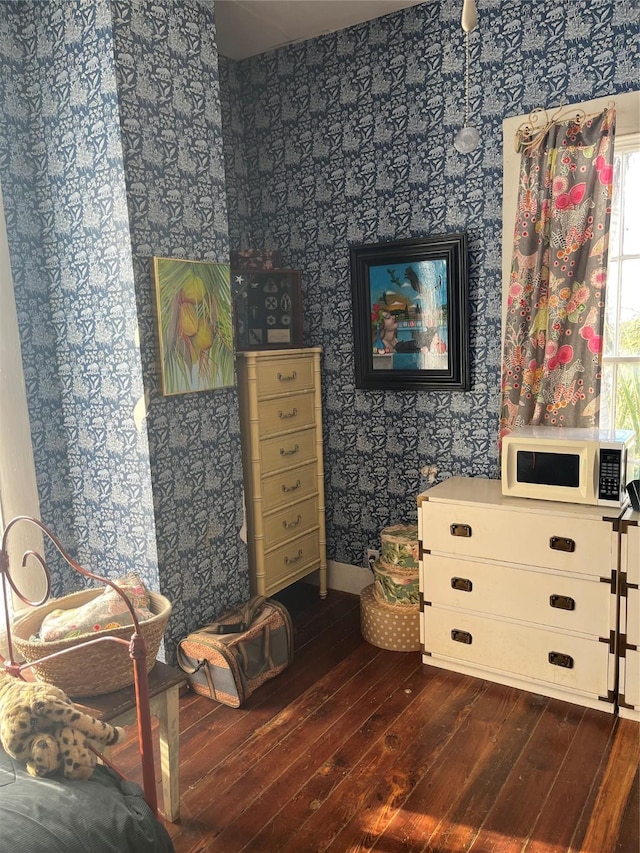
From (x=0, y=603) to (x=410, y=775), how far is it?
6.06 ft

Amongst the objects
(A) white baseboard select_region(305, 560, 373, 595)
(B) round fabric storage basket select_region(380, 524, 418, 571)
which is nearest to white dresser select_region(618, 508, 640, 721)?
(B) round fabric storage basket select_region(380, 524, 418, 571)

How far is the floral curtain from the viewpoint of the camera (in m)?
2.70

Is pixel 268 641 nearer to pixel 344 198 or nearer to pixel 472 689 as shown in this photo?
pixel 472 689

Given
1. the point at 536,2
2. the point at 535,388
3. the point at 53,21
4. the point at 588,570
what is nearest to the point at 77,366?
the point at 53,21

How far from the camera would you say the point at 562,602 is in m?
2.60

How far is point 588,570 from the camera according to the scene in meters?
2.53

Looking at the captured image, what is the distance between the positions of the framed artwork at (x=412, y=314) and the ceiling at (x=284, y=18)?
108 cm

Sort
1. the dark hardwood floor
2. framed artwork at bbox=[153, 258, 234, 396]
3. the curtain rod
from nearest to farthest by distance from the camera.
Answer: the dark hardwood floor < framed artwork at bbox=[153, 258, 234, 396] < the curtain rod

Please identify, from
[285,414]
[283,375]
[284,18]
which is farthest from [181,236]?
[284,18]

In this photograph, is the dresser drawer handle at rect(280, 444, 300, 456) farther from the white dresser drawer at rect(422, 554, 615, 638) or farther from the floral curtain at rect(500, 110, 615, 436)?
the floral curtain at rect(500, 110, 615, 436)

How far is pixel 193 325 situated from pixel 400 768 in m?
1.87

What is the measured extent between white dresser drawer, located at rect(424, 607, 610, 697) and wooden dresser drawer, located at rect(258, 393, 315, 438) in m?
1.14

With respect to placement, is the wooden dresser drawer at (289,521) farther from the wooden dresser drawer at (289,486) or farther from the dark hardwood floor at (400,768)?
the dark hardwood floor at (400,768)

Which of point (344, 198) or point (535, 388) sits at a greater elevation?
point (344, 198)
